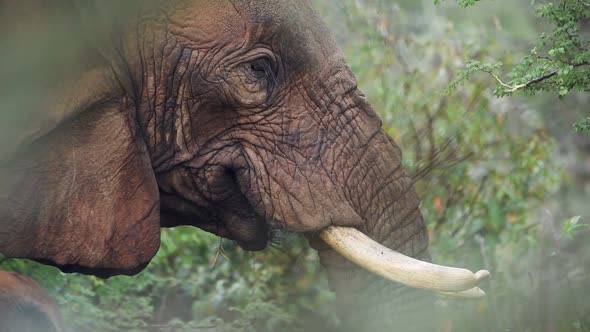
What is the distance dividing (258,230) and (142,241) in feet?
1.51

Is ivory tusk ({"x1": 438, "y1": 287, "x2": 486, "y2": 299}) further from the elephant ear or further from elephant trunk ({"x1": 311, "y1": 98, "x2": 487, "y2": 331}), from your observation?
the elephant ear

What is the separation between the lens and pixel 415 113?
6.62 metres

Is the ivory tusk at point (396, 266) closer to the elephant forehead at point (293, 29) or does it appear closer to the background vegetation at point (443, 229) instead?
the background vegetation at point (443, 229)

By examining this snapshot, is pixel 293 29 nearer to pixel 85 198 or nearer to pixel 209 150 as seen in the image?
pixel 209 150

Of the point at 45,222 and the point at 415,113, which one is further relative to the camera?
the point at 415,113

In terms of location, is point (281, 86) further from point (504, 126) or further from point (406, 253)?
point (504, 126)

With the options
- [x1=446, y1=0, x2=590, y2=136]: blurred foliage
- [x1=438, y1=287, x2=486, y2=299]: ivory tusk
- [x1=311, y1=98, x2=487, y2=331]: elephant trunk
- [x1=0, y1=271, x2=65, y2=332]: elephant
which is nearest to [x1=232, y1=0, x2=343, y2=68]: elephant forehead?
[x1=311, y1=98, x2=487, y2=331]: elephant trunk

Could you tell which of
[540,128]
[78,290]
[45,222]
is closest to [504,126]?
[540,128]

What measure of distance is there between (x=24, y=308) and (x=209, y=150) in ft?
3.87

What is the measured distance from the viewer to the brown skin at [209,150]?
3871 mm

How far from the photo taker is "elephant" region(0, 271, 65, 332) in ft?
15.1

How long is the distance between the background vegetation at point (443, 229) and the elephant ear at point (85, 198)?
1.94ft

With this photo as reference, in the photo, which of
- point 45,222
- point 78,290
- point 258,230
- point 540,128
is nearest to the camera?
point 45,222

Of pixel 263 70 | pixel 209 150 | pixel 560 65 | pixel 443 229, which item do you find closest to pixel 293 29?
pixel 263 70
